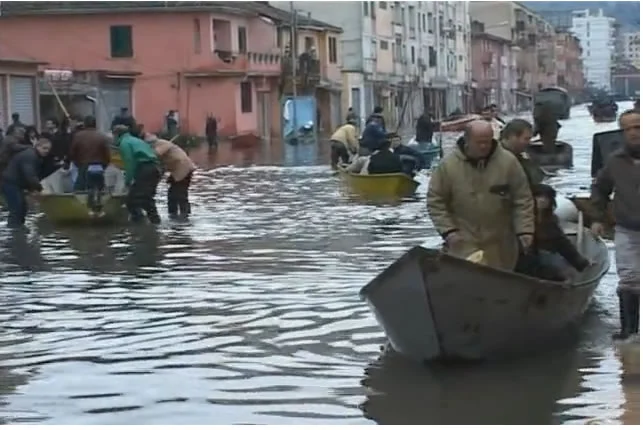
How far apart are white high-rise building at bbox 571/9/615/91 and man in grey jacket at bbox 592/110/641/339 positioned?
111656 millimetres

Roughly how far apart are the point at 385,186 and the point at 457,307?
14407mm

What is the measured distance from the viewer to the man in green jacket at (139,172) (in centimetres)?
1869

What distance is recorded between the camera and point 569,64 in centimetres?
15300

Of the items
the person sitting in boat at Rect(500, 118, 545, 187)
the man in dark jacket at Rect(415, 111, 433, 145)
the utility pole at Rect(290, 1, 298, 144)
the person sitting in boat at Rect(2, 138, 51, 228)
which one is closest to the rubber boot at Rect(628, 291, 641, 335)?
the person sitting in boat at Rect(500, 118, 545, 187)

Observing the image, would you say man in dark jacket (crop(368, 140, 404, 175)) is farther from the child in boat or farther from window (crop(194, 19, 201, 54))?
window (crop(194, 19, 201, 54))

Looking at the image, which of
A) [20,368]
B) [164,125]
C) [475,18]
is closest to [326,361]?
[20,368]

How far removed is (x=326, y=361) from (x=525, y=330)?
135cm

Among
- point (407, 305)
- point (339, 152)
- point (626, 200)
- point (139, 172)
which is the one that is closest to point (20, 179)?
point (139, 172)

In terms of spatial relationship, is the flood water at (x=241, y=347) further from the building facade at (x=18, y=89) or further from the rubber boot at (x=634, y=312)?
the building facade at (x=18, y=89)

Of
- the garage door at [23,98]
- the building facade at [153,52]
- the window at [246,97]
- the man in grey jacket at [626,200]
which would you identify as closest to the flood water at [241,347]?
the man in grey jacket at [626,200]

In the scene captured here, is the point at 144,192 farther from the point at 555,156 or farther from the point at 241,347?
the point at 555,156

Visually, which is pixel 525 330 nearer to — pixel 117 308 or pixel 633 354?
pixel 633 354

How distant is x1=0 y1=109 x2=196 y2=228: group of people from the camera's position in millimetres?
18703

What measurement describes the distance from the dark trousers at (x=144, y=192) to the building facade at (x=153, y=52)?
32.4 metres
